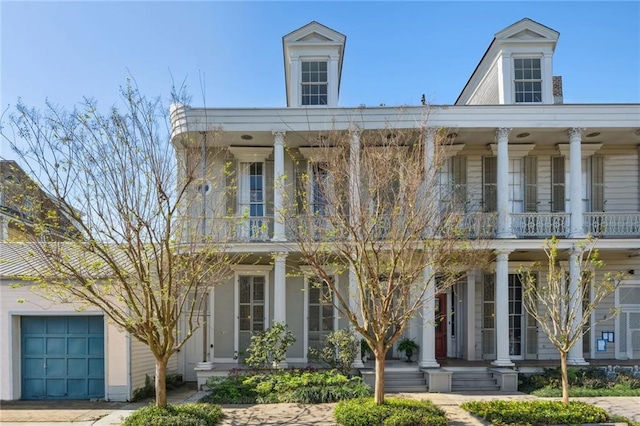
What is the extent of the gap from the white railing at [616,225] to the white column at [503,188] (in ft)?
9.38

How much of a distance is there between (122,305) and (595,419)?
36.1 feet

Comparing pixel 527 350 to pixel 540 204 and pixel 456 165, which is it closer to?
pixel 540 204

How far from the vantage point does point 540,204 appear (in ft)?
48.0

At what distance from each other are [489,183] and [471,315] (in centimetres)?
436

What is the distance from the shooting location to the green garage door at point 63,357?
11492mm

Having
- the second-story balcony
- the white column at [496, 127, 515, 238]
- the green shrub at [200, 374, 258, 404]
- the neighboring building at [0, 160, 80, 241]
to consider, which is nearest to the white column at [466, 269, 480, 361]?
the second-story balcony

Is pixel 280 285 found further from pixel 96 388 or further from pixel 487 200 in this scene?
pixel 487 200

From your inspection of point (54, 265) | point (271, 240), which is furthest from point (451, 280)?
point (54, 265)

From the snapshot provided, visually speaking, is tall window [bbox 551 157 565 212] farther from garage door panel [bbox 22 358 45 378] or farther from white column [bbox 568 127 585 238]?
garage door panel [bbox 22 358 45 378]

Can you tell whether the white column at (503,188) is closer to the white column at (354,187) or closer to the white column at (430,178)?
the white column at (430,178)

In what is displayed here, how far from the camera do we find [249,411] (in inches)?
393

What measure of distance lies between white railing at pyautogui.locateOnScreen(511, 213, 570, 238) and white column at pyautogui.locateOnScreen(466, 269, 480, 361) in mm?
1962

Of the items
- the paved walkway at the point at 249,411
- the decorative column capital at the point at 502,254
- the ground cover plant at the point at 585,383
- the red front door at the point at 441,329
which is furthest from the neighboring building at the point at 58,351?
the ground cover plant at the point at 585,383

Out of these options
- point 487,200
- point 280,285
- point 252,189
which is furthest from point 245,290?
point 487,200
